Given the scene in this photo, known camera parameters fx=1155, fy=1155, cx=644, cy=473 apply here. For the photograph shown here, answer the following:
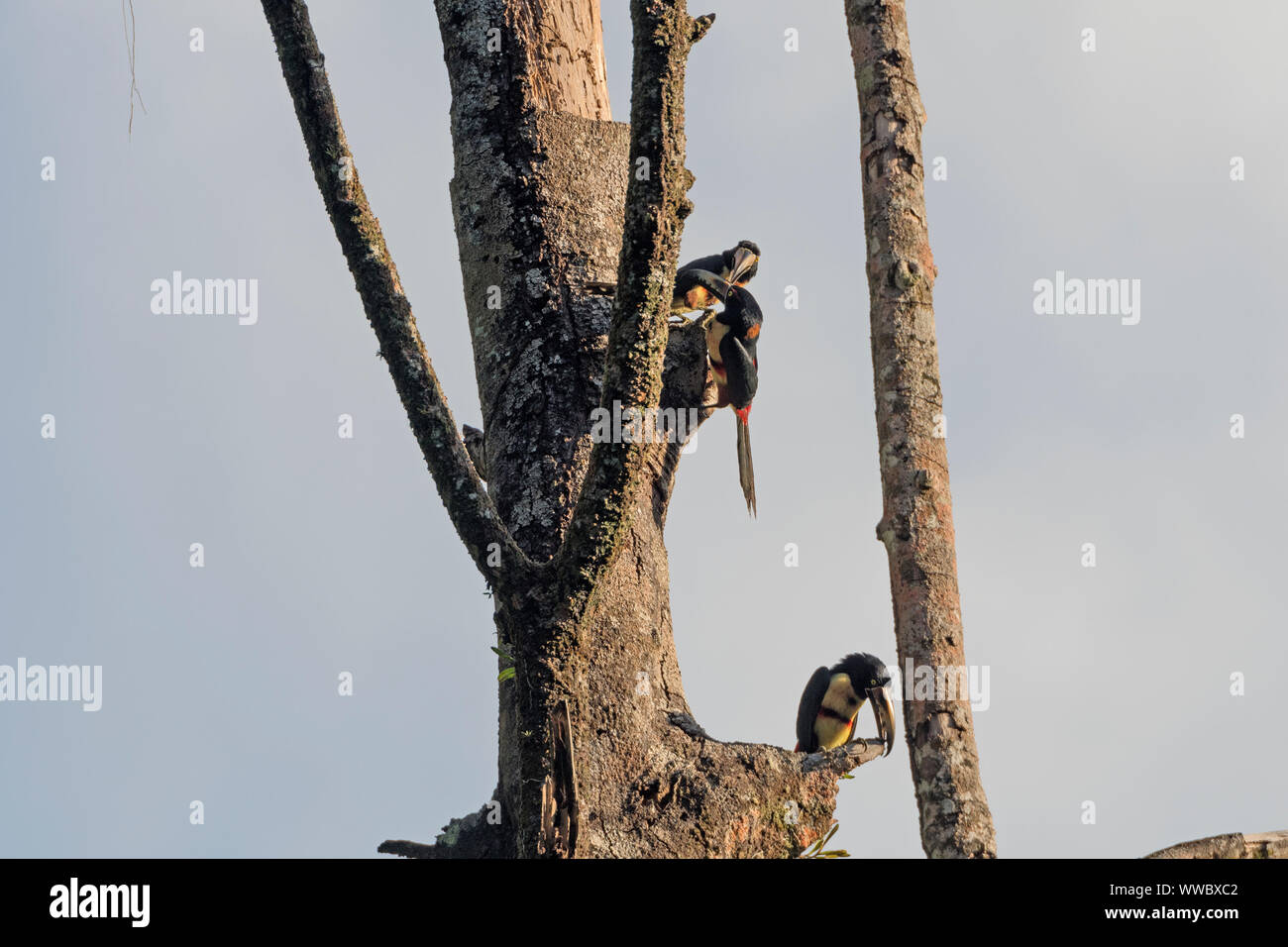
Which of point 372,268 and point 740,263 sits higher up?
point 740,263

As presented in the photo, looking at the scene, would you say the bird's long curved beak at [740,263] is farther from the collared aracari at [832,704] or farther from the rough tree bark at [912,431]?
the collared aracari at [832,704]

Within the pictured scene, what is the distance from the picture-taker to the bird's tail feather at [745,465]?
5016 millimetres

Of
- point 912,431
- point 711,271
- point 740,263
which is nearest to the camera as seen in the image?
point 912,431

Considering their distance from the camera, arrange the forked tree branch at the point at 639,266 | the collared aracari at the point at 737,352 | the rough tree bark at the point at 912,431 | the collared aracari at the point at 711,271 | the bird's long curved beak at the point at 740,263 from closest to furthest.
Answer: the forked tree branch at the point at 639,266
the rough tree bark at the point at 912,431
the collared aracari at the point at 737,352
the collared aracari at the point at 711,271
the bird's long curved beak at the point at 740,263

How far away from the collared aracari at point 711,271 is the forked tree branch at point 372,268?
105 inches

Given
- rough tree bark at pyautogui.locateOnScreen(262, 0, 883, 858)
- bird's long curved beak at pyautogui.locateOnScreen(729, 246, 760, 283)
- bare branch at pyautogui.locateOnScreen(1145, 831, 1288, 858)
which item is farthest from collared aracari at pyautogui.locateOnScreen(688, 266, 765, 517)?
bare branch at pyautogui.locateOnScreen(1145, 831, 1288, 858)

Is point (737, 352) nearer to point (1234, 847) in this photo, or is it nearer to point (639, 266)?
point (639, 266)

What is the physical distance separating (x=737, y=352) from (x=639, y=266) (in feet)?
6.64

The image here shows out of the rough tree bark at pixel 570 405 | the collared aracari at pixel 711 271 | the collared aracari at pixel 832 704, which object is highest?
the collared aracari at pixel 711 271

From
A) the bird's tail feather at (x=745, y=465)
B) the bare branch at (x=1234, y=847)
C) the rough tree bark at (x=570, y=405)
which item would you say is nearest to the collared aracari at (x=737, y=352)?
the bird's tail feather at (x=745, y=465)

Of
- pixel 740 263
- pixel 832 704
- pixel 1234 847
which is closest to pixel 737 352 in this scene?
pixel 740 263

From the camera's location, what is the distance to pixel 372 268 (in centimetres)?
236
